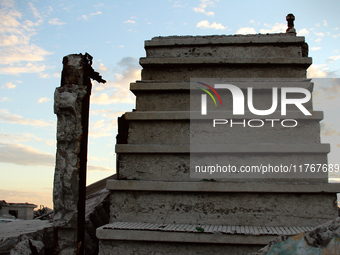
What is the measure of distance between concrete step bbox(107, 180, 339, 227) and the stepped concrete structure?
0.05 ft

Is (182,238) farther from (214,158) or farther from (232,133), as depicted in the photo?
→ (232,133)

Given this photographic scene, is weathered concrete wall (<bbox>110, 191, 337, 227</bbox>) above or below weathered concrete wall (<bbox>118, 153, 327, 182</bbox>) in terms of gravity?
below

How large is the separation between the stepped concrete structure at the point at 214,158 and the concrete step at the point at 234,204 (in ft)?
0.05

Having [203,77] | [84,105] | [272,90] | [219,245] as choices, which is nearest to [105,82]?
[84,105]

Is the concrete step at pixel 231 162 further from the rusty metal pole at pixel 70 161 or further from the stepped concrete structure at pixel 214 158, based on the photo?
the rusty metal pole at pixel 70 161

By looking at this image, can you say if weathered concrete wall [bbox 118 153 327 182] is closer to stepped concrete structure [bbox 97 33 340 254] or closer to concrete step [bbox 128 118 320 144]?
stepped concrete structure [bbox 97 33 340 254]

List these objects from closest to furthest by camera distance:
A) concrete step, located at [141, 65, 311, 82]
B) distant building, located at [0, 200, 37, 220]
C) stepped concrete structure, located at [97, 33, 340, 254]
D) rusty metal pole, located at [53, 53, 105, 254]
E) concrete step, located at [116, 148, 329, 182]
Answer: stepped concrete structure, located at [97, 33, 340, 254]
rusty metal pole, located at [53, 53, 105, 254]
concrete step, located at [116, 148, 329, 182]
concrete step, located at [141, 65, 311, 82]
distant building, located at [0, 200, 37, 220]

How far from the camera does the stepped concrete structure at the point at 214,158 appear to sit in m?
4.60

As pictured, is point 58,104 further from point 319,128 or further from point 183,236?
point 319,128

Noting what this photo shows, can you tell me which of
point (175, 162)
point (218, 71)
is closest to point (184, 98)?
point (218, 71)

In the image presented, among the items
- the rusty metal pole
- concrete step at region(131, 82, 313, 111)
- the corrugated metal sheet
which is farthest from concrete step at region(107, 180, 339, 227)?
concrete step at region(131, 82, 313, 111)

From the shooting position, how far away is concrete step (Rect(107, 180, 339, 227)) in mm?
4777

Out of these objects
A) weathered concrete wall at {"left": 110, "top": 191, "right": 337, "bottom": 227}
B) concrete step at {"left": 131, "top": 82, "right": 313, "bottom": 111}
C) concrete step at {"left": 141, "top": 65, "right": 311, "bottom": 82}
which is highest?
concrete step at {"left": 141, "top": 65, "right": 311, "bottom": 82}

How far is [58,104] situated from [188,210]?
8.27 feet
